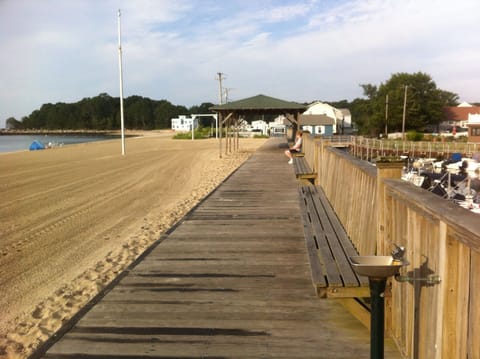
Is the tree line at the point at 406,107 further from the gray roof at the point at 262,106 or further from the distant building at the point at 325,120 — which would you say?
the gray roof at the point at 262,106


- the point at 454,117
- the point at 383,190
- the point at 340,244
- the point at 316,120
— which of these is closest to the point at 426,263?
the point at 383,190

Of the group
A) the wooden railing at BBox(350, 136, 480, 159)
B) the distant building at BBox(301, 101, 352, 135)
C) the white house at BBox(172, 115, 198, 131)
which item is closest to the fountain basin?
the wooden railing at BBox(350, 136, 480, 159)

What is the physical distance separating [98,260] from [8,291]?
1368mm

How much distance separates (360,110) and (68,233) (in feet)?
277

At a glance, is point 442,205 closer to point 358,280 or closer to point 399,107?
point 358,280

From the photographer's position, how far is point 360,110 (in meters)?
87.6

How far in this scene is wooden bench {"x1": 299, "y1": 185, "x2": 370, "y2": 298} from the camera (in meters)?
3.18

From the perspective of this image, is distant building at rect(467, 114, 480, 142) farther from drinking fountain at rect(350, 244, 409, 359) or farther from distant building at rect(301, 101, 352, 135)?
drinking fountain at rect(350, 244, 409, 359)

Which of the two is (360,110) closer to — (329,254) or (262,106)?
(262,106)

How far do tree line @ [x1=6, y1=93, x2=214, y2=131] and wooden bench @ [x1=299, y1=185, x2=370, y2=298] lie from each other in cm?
14527

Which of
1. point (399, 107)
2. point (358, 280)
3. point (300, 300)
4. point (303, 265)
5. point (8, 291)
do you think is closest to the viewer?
point (358, 280)

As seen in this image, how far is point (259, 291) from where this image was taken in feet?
13.2

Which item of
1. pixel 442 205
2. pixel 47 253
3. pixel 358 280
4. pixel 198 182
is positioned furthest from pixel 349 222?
pixel 198 182

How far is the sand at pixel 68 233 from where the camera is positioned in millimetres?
4875
